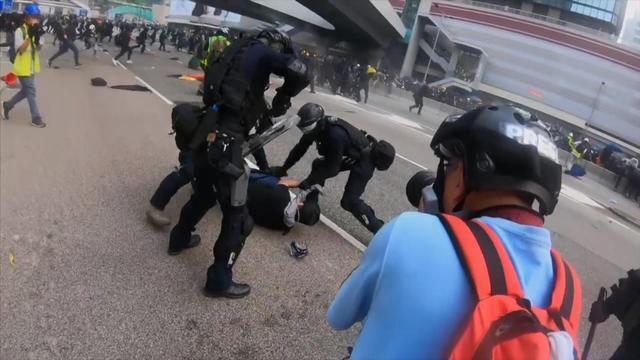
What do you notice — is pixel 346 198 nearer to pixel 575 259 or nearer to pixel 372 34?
pixel 575 259

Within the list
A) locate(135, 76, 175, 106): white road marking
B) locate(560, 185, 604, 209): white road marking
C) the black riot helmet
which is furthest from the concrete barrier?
the black riot helmet

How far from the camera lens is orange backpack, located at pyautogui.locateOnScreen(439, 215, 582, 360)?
993mm

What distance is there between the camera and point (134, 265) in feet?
11.9

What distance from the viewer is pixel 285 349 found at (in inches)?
115

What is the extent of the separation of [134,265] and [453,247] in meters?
3.11

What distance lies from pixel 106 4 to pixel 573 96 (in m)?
75.4

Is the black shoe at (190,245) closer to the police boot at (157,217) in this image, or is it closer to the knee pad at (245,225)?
the police boot at (157,217)

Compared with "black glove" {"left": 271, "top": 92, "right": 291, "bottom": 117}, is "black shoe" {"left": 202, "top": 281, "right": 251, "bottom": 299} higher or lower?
lower

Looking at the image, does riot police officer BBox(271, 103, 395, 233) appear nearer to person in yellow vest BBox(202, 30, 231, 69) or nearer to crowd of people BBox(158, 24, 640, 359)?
person in yellow vest BBox(202, 30, 231, 69)

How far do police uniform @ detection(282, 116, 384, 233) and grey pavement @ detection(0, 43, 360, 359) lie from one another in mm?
389

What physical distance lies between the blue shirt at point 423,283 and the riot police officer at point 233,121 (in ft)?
6.57

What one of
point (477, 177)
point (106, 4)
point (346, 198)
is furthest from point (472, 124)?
point (106, 4)

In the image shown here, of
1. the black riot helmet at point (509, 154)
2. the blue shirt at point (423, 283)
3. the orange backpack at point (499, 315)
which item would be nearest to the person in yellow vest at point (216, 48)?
the black riot helmet at point (509, 154)

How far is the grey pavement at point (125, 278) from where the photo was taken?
2.82 m
